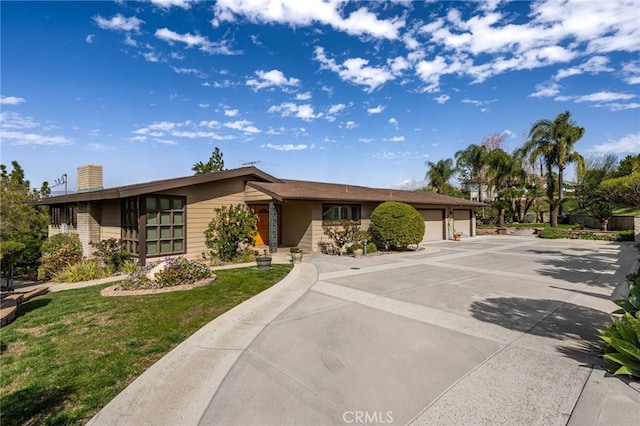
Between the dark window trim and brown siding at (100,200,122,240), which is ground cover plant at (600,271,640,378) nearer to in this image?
the dark window trim

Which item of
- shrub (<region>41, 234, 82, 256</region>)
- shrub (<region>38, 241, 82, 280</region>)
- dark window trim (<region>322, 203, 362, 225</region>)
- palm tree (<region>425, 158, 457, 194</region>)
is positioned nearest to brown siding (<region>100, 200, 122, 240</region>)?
shrub (<region>38, 241, 82, 280</region>)

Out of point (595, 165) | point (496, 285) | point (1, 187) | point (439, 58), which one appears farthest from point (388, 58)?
point (595, 165)

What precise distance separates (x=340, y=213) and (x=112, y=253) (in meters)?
10.7

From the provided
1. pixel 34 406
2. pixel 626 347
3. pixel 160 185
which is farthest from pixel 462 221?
pixel 34 406

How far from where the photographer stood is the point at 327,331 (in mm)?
5387

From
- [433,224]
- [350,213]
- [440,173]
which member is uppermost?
[440,173]

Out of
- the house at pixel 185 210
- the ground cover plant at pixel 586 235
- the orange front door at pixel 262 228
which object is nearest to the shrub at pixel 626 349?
the house at pixel 185 210

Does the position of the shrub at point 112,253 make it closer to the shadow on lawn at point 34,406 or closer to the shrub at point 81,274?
the shrub at point 81,274

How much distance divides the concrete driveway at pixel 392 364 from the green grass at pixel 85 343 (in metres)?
0.39

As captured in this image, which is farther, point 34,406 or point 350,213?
point 350,213

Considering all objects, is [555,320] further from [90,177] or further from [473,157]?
[473,157]

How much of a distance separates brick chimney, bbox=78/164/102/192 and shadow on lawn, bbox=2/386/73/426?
1429cm

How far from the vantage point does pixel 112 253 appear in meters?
11.8

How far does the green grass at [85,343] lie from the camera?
3.34m
